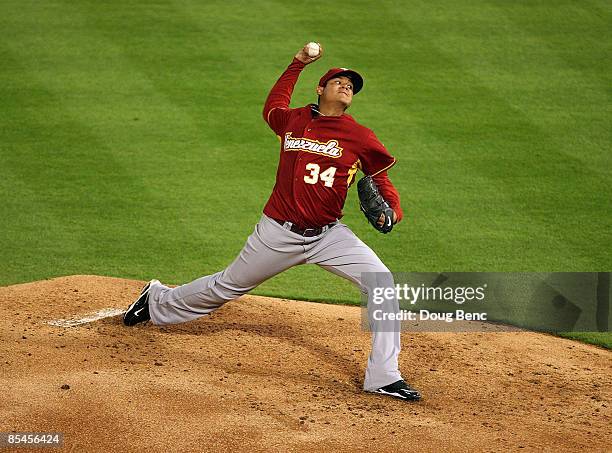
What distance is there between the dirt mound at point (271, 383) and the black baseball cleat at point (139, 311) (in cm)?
8

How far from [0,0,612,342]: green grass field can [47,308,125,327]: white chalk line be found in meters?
0.99

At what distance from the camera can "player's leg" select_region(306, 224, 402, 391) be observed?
18.5 feet

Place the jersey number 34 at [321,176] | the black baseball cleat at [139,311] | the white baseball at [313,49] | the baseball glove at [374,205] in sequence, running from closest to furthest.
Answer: the baseball glove at [374,205] < the jersey number 34 at [321,176] < the white baseball at [313,49] < the black baseball cleat at [139,311]

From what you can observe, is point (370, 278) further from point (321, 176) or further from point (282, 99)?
point (282, 99)

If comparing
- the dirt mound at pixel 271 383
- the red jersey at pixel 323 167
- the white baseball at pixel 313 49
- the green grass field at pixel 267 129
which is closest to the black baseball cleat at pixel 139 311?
the dirt mound at pixel 271 383

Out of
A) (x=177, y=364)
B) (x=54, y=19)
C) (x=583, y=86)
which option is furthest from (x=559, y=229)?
(x=54, y=19)

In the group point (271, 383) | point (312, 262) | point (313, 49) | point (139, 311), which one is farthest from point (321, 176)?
point (139, 311)

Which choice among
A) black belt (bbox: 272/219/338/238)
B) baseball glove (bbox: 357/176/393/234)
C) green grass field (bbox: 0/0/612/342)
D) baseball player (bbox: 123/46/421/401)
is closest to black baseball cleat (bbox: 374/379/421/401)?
baseball player (bbox: 123/46/421/401)

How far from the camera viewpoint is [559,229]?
8.55m

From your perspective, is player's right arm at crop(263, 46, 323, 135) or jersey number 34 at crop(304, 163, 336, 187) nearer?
jersey number 34 at crop(304, 163, 336, 187)

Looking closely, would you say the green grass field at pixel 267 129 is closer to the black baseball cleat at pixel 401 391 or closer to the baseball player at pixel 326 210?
the baseball player at pixel 326 210

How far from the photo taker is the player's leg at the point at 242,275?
19.5ft

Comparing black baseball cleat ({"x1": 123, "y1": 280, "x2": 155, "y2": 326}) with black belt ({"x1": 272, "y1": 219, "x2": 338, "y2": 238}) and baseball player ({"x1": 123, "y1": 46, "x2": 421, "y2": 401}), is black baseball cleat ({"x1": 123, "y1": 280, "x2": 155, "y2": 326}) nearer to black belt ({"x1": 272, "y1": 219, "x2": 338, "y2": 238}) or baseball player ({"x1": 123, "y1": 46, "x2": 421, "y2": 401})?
baseball player ({"x1": 123, "y1": 46, "x2": 421, "y2": 401})

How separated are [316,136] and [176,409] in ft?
5.77
